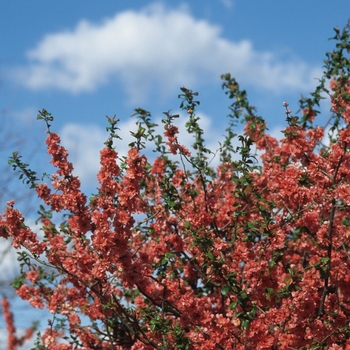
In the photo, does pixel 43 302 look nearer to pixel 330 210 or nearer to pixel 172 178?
pixel 172 178

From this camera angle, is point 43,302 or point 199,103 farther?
point 43,302

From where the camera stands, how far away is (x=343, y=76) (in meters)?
7.54

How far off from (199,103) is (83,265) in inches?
67.4

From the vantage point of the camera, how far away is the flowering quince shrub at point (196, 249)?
4.59 meters

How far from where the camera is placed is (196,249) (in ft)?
17.0

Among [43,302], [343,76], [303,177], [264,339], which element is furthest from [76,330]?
[343,76]

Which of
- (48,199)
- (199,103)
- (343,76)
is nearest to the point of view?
(48,199)

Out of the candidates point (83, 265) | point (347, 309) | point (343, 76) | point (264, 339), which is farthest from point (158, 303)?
point (343, 76)

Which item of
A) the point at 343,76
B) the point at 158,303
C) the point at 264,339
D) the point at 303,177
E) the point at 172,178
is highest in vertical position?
the point at 343,76

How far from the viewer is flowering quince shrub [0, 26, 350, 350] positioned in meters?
4.59

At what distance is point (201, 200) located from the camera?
19.9 feet

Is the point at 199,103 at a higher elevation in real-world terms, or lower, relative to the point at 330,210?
higher

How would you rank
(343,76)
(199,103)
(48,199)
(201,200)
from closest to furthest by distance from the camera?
(48,199) → (199,103) → (201,200) → (343,76)

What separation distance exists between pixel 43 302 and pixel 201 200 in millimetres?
1954
